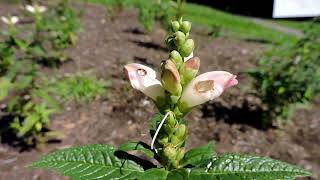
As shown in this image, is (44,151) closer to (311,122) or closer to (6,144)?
(6,144)

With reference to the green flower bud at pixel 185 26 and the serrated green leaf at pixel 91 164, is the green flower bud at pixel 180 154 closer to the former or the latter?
the serrated green leaf at pixel 91 164

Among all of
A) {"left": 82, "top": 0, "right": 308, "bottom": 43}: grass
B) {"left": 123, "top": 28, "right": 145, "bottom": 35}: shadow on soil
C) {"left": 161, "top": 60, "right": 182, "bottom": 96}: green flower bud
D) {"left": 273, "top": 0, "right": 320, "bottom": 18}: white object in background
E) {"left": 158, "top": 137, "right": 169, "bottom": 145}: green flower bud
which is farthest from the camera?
{"left": 273, "top": 0, "right": 320, "bottom": 18}: white object in background

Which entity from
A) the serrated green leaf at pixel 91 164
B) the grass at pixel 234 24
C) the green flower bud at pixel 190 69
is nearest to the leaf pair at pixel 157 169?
the serrated green leaf at pixel 91 164

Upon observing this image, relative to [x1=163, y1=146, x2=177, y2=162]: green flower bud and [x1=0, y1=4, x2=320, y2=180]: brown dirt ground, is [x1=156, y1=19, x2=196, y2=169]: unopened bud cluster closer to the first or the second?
[x1=163, y1=146, x2=177, y2=162]: green flower bud

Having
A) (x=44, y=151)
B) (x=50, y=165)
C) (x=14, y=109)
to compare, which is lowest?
(x=44, y=151)

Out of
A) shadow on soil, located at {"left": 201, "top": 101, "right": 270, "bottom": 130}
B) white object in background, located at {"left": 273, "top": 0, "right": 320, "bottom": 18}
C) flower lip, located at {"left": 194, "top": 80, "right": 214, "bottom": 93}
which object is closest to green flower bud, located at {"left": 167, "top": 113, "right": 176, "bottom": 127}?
flower lip, located at {"left": 194, "top": 80, "right": 214, "bottom": 93}

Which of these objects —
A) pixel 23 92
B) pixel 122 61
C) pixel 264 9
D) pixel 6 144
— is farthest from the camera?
pixel 264 9

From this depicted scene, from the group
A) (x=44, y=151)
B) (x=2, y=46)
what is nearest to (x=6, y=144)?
(x=44, y=151)
